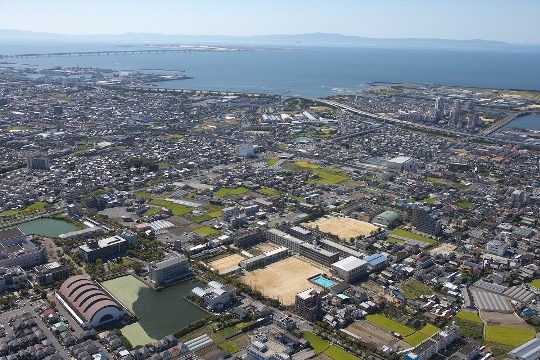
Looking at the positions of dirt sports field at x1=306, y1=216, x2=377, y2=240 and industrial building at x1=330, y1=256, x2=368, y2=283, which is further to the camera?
dirt sports field at x1=306, y1=216, x2=377, y2=240

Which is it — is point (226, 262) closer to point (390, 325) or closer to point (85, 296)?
point (85, 296)

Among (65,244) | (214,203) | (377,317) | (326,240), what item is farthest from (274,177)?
(377,317)

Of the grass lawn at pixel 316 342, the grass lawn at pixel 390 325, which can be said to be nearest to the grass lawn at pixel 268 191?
the grass lawn at pixel 390 325

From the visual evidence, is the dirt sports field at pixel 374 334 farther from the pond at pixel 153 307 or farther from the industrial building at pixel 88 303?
the industrial building at pixel 88 303

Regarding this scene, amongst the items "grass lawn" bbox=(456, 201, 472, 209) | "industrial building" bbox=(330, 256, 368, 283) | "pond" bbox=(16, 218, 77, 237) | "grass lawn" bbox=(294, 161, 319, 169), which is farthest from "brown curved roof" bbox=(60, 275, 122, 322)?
"grass lawn" bbox=(294, 161, 319, 169)

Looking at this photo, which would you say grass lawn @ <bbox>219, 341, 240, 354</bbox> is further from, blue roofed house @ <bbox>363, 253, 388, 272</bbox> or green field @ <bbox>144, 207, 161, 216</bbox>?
green field @ <bbox>144, 207, 161, 216</bbox>

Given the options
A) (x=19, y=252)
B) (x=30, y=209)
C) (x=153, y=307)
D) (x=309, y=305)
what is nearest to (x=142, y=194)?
(x=30, y=209)
